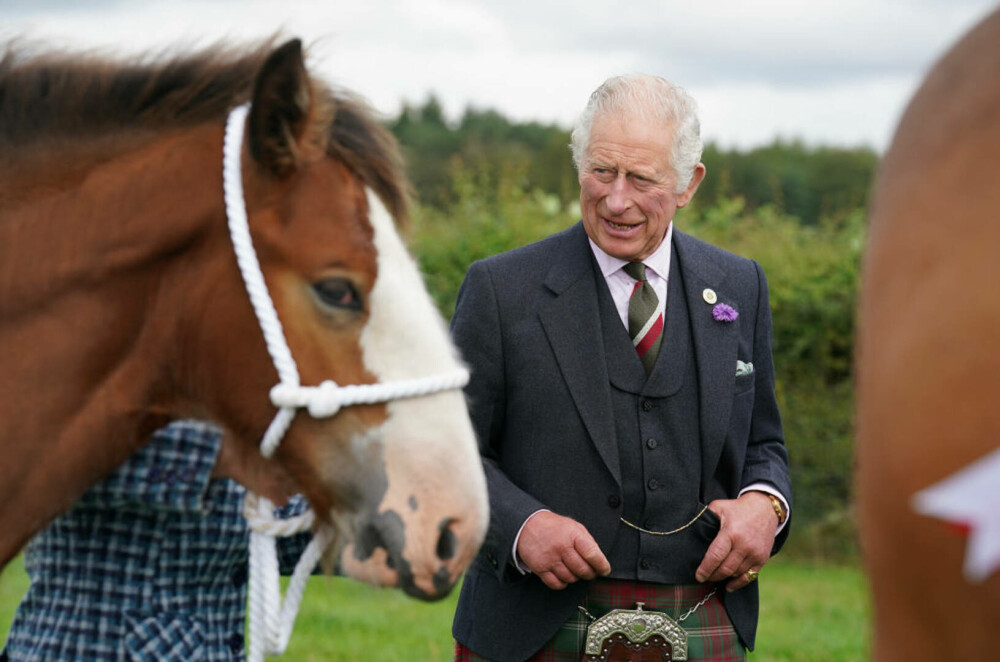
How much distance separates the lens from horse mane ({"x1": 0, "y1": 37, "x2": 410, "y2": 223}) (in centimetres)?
223

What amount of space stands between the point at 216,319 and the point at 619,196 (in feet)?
→ 4.05

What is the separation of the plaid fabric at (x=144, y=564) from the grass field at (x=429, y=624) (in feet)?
9.37

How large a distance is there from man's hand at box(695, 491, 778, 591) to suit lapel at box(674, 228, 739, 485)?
0.41ft

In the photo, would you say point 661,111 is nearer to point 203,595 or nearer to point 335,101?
point 335,101

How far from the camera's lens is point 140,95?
226 cm

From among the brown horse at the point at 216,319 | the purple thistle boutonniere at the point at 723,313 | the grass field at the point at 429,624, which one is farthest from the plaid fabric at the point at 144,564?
the grass field at the point at 429,624

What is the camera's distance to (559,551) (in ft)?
8.85

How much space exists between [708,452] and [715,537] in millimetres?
227

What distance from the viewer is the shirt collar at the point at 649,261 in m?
3.06

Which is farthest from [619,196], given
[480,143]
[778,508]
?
[480,143]

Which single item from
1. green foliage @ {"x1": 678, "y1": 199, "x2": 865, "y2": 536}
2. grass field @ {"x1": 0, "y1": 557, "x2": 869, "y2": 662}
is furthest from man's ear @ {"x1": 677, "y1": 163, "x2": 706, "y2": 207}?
green foliage @ {"x1": 678, "y1": 199, "x2": 865, "y2": 536}

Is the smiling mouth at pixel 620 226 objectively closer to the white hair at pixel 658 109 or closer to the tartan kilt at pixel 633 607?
the white hair at pixel 658 109

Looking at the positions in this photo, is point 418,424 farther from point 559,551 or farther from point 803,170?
point 803,170

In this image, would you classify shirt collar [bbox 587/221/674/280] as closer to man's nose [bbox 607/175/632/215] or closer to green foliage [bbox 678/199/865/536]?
man's nose [bbox 607/175/632/215]
